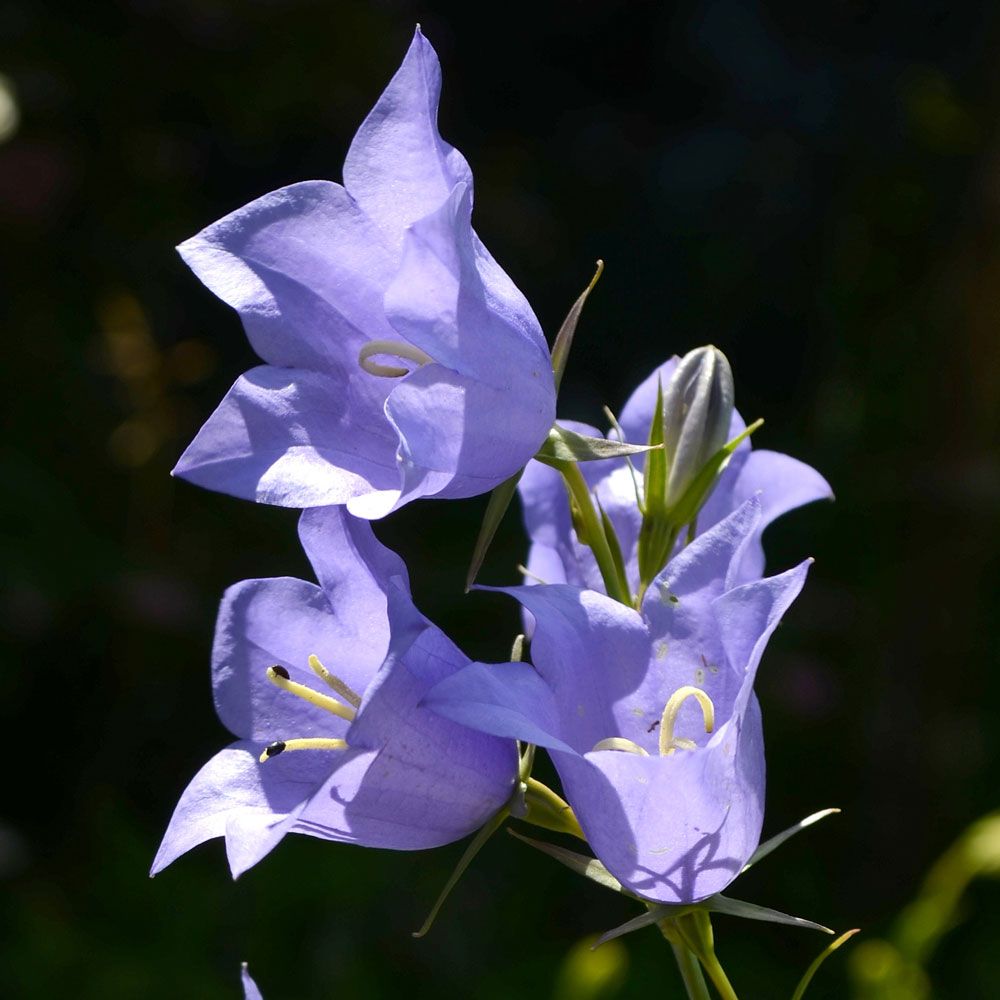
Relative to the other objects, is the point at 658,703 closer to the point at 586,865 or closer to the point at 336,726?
the point at 586,865

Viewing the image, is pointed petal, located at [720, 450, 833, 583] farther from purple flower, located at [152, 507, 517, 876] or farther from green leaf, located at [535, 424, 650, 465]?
purple flower, located at [152, 507, 517, 876]

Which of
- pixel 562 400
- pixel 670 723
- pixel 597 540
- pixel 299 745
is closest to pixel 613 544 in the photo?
pixel 597 540

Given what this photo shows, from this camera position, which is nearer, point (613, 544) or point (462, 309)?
point (462, 309)

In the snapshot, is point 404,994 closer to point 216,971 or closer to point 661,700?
point 216,971

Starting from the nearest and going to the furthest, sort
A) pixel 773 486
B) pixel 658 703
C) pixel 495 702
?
pixel 495 702
pixel 658 703
pixel 773 486

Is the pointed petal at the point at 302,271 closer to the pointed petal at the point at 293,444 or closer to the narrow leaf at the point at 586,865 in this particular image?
the pointed petal at the point at 293,444

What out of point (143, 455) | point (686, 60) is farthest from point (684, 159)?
point (143, 455)

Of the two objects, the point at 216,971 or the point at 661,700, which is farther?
the point at 216,971

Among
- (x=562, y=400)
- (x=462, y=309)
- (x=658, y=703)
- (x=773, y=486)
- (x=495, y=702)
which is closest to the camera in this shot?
(x=495, y=702)
